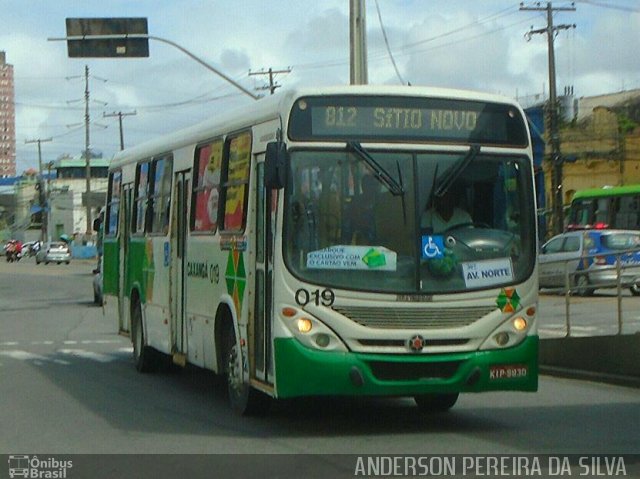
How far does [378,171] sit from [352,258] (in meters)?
0.78

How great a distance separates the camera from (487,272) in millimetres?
11148

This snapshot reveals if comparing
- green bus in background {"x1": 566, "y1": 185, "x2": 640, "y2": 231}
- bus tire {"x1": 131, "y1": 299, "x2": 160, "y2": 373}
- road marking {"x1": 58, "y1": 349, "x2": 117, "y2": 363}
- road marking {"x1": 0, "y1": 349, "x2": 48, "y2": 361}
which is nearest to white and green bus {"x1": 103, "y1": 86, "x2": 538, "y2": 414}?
bus tire {"x1": 131, "y1": 299, "x2": 160, "y2": 373}

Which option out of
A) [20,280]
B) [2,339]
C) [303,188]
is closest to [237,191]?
[303,188]

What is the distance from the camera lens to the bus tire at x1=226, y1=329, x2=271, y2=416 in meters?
12.1

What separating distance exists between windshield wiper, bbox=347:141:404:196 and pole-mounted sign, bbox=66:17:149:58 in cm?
1786

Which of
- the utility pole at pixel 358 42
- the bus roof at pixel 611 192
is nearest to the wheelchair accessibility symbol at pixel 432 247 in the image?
the utility pole at pixel 358 42

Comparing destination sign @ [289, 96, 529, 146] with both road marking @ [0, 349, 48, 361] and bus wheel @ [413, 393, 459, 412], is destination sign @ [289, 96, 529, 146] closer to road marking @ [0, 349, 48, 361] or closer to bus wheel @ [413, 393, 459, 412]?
bus wheel @ [413, 393, 459, 412]

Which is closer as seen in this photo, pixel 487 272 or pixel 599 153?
pixel 487 272

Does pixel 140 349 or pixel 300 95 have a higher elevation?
pixel 300 95

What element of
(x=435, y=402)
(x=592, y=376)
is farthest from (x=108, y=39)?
(x=435, y=402)

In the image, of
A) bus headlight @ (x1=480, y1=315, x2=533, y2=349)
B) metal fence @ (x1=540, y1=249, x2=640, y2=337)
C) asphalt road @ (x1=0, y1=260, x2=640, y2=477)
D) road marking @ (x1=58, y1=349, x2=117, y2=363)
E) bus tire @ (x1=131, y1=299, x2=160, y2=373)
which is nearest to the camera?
asphalt road @ (x1=0, y1=260, x2=640, y2=477)

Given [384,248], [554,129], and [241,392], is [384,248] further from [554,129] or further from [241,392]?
[554,129]

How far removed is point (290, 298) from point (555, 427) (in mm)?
2722

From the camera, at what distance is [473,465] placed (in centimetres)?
942
